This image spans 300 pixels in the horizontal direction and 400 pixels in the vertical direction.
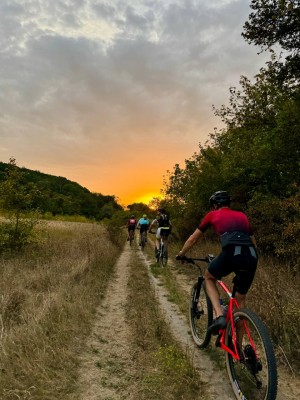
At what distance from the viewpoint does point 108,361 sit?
4855 mm

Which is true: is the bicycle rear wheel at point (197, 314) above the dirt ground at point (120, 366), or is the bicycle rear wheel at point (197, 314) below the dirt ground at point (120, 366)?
above

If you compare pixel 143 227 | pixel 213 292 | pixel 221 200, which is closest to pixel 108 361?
pixel 213 292

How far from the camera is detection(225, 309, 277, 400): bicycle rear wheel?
10.9ft

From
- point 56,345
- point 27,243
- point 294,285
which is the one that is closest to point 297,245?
point 294,285

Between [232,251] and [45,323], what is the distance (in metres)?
3.50

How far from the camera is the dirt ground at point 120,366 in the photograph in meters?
4.00

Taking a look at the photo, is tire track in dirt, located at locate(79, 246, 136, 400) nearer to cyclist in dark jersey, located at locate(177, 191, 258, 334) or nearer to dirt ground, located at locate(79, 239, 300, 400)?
dirt ground, located at locate(79, 239, 300, 400)

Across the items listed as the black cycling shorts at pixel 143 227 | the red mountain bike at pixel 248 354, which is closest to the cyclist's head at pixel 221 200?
the red mountain bike at pixel 248 354

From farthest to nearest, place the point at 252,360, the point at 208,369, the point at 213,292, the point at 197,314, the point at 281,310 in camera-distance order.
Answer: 1. the point at 197,314
2. the point at 281,310
3. the point at 213,292
4. the point at 208,369
5. the point at 252,360

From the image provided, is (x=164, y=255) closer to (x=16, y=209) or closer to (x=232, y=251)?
(x=16, y=209)

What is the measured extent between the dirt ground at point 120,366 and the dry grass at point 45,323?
22 cm

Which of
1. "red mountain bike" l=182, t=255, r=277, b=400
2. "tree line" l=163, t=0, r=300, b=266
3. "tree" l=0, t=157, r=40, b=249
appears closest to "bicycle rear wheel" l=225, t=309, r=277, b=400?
"red mountain bike" l=182, t=255, r=277, b=400

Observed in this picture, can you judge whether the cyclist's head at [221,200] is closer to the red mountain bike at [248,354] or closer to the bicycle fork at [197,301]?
the red mountain bike at [248,354]

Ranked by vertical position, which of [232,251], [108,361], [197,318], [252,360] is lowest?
[108,361]
